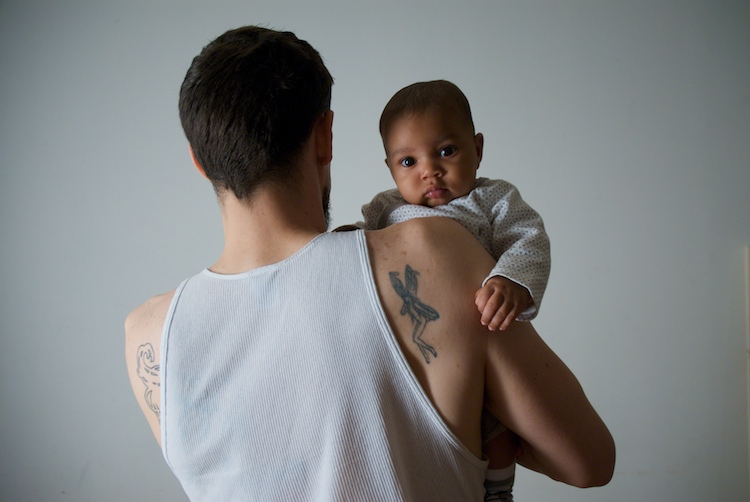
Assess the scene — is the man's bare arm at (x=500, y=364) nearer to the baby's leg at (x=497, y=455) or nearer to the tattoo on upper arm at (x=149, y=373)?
the baby's leg at (x=497, y=455)

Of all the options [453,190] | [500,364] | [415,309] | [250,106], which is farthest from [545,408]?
[250,106]

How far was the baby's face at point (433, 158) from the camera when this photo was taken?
1.06 m

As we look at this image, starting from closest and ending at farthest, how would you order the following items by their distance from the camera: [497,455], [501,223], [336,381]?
1. [336,381]
2. [497,455]
3. [501,223]

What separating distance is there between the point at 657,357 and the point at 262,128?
2.32 meters

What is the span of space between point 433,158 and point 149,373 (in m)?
0.57

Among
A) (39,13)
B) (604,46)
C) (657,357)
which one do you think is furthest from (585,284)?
(39,13)

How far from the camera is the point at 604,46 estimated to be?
2590 millimetres

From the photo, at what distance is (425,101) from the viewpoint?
109 cm

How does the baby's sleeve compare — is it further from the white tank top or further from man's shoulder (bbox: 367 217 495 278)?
the white tank top

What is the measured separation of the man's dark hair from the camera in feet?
2.56

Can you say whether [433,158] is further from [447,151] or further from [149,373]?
[149,373]

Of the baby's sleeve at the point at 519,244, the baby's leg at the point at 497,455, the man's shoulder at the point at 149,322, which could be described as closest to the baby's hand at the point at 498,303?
the baby's sleeve at the point at 519,244

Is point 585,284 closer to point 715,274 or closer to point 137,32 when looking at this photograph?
point 715,274

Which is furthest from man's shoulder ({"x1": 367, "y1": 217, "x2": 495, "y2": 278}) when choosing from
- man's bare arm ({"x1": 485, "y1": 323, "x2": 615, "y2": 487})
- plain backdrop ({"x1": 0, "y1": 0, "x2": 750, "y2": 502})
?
plain backdrop ({"x1": 0, "y1": 0, "x2": 750, "y2": 502})
